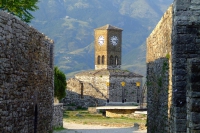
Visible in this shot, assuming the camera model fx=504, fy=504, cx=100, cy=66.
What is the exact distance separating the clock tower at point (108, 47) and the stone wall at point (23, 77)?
60509 mm

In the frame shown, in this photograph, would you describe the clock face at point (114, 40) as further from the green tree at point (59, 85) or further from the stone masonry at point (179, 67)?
the stone masonry at point (179, 67)

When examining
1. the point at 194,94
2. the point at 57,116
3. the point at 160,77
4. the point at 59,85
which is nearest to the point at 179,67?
the point at 160,77

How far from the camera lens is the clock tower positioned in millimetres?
77875

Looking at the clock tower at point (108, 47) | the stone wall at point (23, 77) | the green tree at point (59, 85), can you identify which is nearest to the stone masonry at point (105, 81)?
the clock tower at point (108, 47)

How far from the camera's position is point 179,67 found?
11.0 metres

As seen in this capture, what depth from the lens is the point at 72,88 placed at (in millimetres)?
66625

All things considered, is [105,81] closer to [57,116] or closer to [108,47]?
[108,47]

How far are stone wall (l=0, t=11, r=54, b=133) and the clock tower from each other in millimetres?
60509

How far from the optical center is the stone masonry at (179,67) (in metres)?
7.74

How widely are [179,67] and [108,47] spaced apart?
67466mm

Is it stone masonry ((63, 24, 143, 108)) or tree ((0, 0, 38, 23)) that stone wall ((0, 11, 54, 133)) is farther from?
stone masonry ((63, 24, 143, 108))

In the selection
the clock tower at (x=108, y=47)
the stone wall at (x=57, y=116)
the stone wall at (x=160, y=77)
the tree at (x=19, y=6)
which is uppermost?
the clock tower at (x=108, y=47)

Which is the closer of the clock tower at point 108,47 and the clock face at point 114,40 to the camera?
the clock tower at point 108,47

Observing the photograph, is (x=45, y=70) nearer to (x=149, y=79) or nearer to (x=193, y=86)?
(x=149, y=79)
